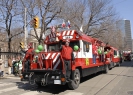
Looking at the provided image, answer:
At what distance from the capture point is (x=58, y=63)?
354 inches

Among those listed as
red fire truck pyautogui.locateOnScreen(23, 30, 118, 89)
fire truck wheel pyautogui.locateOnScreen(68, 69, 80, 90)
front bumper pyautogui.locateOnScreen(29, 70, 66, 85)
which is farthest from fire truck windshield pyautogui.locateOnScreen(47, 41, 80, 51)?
front bumper pyautogui.locateOnScreen(29, 70, 66, 85)

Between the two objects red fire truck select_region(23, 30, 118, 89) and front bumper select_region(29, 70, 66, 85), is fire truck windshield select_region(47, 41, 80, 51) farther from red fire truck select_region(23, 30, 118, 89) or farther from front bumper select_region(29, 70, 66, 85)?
front bumper select_region(29, 70, 66, 85)

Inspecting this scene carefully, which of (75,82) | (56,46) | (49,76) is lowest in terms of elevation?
(75,82)

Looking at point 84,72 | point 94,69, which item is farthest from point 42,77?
point 94,69

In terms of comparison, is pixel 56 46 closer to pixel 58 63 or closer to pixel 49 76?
pixel 58 63

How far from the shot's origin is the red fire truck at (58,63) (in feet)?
27.7

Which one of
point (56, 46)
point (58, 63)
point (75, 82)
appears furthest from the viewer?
point (56, 46)

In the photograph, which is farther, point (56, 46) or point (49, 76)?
point (56, 46)

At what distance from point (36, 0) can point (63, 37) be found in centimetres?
1709

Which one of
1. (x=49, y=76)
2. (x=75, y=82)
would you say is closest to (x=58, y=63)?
(x=49, y=76)

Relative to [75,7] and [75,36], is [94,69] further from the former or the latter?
[75,7]

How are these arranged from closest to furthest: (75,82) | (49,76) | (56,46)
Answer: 1. (49,76)
2. (75,82)
3. (56,46)

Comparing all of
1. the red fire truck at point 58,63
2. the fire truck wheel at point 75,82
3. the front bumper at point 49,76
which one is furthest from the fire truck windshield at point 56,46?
the front bumper at point 49,76

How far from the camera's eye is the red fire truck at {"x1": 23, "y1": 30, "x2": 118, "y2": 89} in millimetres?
8453
